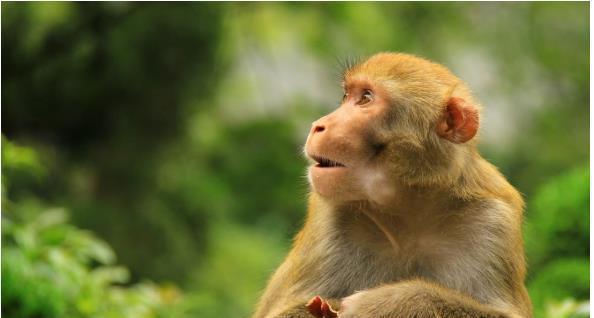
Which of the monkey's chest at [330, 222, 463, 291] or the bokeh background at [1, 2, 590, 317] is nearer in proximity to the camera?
the monkey's chest at [330, 222, 463, 291]

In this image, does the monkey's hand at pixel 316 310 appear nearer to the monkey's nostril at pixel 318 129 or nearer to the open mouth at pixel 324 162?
the open mouth at pixel 324 162

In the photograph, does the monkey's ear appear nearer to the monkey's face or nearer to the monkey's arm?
the monkey's face

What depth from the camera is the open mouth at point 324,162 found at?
15.2 feet

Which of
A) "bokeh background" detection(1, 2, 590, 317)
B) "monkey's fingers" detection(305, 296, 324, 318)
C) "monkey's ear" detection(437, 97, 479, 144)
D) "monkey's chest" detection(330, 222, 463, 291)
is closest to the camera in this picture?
"monkey's fingers" detection(305, 296, 324, 318)

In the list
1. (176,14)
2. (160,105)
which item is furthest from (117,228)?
(176,14)

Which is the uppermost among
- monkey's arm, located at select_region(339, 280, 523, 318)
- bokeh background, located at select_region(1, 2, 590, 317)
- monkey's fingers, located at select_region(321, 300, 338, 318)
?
bokeh background, located at select_region(1, 2, 590, 317)

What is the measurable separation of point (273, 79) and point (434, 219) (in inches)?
485

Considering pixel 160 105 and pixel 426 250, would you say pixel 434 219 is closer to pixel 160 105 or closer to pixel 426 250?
pixel 426 250

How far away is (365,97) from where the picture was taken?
15.8 ft

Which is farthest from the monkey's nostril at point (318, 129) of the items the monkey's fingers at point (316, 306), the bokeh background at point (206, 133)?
the bokeh background at point (206, 133)

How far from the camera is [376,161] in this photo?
4.68 meters

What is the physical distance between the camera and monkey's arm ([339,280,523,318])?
14.5 feet

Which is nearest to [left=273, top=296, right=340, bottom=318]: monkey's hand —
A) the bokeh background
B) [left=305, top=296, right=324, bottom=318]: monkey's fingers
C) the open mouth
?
[left=305, top=296, right=324, bottom=318]: monkey's fingers

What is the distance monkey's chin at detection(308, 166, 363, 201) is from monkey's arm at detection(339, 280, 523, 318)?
474mm
